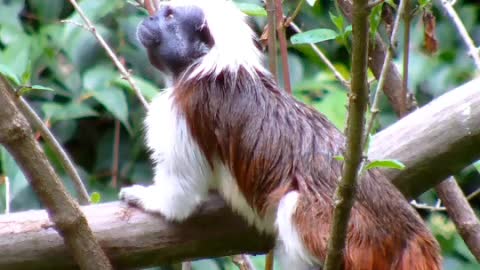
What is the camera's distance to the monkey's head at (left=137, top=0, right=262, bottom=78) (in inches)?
115

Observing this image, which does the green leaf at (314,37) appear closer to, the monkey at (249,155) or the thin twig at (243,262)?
the monkey at (249,155)

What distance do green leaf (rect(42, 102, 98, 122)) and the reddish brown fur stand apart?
1.26 metres

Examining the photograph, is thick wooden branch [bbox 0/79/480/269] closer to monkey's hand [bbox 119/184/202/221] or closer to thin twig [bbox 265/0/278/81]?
monkey's hand [bbox 119/184/202/221]

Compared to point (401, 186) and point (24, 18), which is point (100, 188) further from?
point (401, 186)

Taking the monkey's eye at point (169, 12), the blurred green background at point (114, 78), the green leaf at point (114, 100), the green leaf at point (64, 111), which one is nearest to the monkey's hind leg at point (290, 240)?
the monkey's eye at point (169, 12)

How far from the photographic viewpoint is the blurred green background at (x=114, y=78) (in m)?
3.94

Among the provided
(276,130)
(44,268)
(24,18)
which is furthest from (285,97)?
(24,18)

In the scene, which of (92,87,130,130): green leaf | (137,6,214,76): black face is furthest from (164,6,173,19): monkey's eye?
(92,87,130,130): green leaf

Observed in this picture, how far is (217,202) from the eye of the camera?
2746mm

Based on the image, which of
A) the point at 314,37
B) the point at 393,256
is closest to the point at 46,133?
the point at 314,37

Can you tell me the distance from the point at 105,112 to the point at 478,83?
7.82 ft

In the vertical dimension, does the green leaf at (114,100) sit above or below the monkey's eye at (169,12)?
below

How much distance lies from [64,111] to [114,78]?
27 centimetres

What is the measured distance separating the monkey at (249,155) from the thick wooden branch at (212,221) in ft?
0.17
